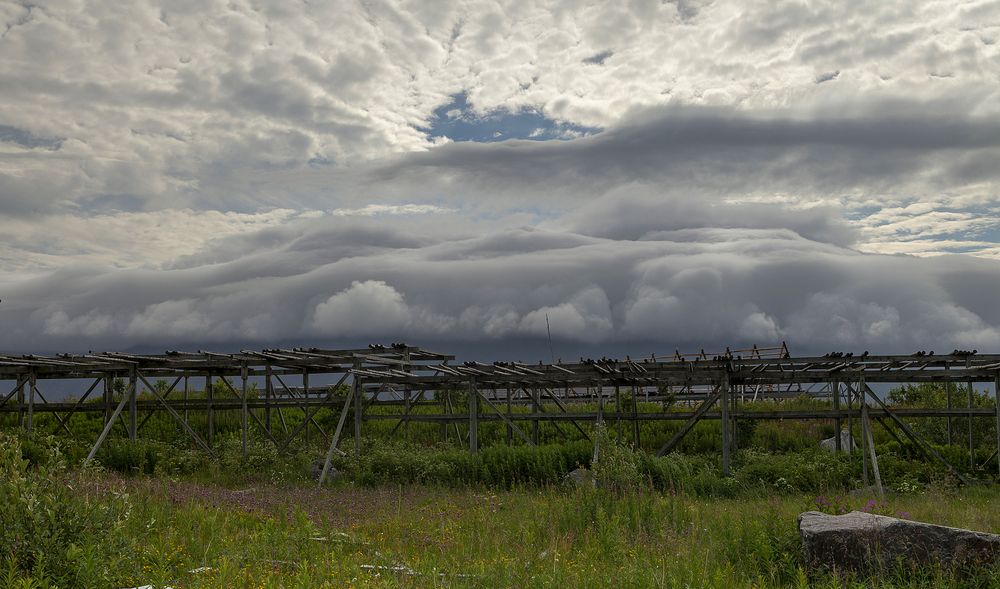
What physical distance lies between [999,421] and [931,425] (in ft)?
34.6

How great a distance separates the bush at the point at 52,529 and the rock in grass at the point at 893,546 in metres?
8.44

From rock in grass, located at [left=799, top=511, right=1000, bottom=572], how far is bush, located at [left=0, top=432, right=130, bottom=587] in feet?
27.7

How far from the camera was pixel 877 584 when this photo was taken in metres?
10.1

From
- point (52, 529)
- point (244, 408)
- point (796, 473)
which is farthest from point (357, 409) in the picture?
point (52, 529)

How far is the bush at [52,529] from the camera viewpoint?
909cm

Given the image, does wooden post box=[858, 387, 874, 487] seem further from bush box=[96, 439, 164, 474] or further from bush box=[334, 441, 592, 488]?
bush box=[96, 439, 164, 474]

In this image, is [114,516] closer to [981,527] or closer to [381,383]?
[981,527]

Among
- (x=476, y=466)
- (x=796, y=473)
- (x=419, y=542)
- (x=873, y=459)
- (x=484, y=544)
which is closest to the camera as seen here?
(x=484, y=544)

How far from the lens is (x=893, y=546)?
10.3 metres

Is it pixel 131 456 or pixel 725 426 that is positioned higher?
pixel 725 426

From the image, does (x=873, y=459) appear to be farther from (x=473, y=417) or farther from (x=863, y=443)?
(x=473, y=417)

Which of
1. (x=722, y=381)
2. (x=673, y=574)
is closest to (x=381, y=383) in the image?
(x=722, y=381)

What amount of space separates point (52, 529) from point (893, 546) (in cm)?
998

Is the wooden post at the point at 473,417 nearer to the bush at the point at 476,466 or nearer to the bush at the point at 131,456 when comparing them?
the bush at the point at 476,466
